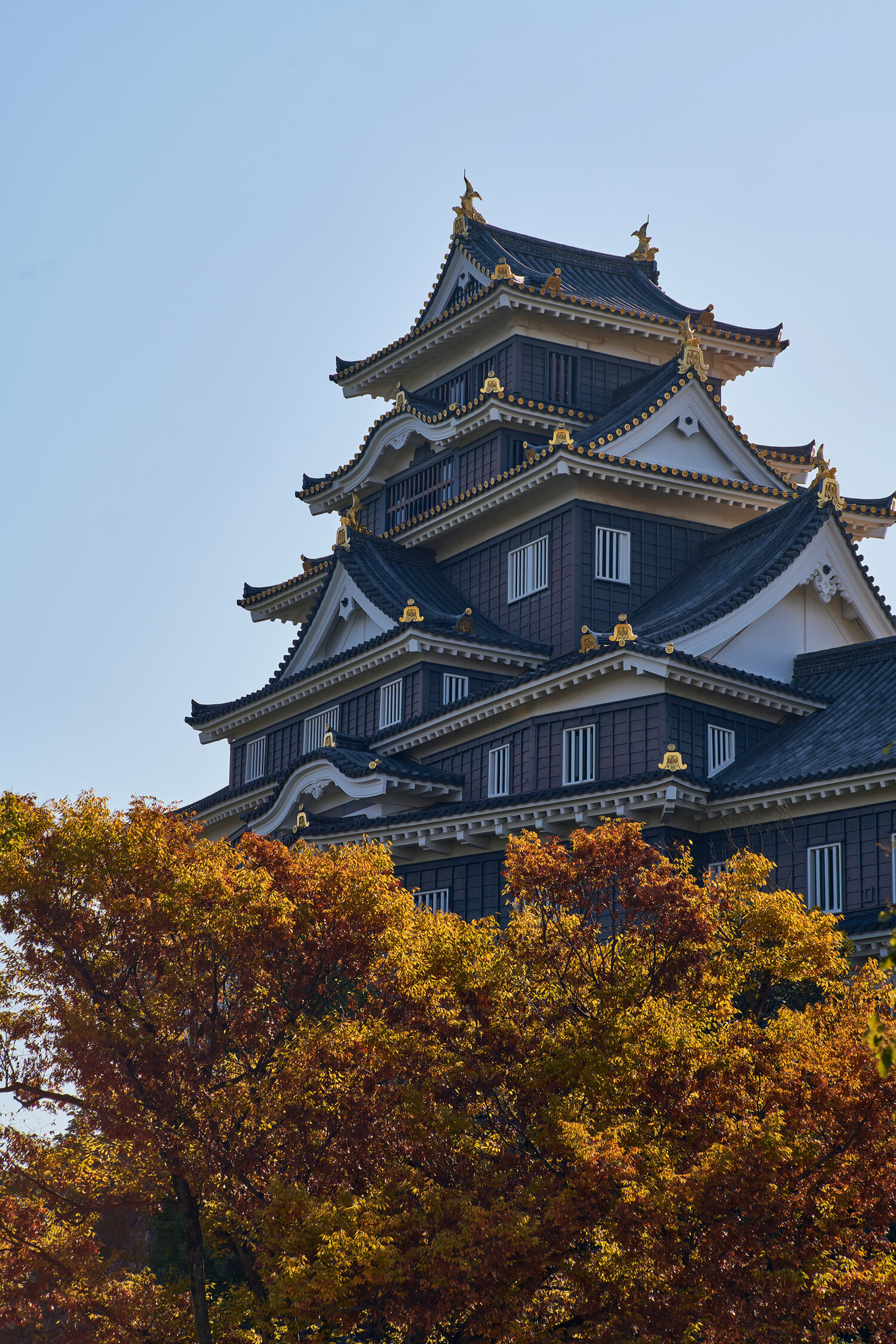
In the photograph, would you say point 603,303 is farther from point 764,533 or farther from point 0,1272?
point 0,1272

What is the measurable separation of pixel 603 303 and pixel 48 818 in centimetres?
2805

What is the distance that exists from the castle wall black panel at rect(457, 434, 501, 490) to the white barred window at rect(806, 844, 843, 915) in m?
17.1

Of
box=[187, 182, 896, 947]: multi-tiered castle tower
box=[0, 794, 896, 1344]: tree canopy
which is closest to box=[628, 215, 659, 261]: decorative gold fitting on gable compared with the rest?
box=[187, 182, 896, 947]: multi-tiered castle tower

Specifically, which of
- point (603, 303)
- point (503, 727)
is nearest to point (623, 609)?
point (503, 727)

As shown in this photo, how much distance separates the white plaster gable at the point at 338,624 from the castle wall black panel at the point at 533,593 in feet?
9.52

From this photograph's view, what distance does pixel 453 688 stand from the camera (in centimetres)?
4184

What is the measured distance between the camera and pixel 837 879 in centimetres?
3092

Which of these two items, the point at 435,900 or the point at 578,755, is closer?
the point at 578,755

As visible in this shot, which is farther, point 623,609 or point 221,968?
point 623,609

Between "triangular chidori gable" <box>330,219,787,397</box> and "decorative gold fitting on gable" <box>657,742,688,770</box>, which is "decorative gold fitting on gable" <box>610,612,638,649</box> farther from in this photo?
"triangular chidori gable" <box>330,219,787,397</box>

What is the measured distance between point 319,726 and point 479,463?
347 inches

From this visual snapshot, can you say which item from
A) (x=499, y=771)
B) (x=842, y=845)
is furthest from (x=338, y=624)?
(x=842, y=845)

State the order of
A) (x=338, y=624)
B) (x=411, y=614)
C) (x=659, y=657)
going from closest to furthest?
(x=659, y=657)
(x=411, y=614)
(x=338, y=624)

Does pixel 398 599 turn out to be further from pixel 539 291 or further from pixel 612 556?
pixel 539 291
